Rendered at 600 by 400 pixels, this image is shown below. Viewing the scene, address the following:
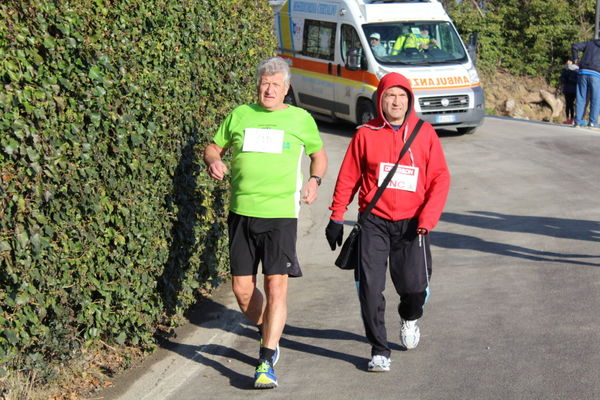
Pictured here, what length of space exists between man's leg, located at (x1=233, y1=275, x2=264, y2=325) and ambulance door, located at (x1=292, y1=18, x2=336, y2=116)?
13.2m

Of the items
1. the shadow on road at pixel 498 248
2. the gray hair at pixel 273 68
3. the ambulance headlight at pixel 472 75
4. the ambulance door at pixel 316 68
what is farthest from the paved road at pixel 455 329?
the ambulance door at pixel 316 68

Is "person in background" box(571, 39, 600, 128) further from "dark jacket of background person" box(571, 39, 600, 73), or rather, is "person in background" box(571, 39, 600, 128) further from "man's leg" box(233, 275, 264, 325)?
"man's leg" box(233, 275, 264, 325)

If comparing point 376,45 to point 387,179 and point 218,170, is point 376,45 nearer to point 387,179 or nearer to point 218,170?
point 387,179

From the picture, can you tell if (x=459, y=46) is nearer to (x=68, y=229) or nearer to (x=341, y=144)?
(x=341, y=144)

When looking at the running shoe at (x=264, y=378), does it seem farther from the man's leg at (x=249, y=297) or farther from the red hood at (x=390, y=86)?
the red hood at (x=390, y=86)

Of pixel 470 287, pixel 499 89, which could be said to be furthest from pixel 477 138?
pixel 499 89

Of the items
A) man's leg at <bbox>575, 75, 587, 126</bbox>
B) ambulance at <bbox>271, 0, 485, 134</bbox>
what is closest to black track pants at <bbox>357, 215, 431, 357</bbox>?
ambulance at <bbox>271, 0, 485, 134</bbox>

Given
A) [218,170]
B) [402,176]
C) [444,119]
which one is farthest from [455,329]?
[444,119]

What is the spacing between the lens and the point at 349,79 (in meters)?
19.2

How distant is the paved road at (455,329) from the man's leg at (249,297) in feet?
1.06

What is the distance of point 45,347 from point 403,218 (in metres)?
2.34

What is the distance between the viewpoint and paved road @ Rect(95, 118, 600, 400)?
20.4 ft

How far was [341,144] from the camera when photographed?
61.8 ft

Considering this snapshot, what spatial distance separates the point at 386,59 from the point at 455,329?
38.8 feet
